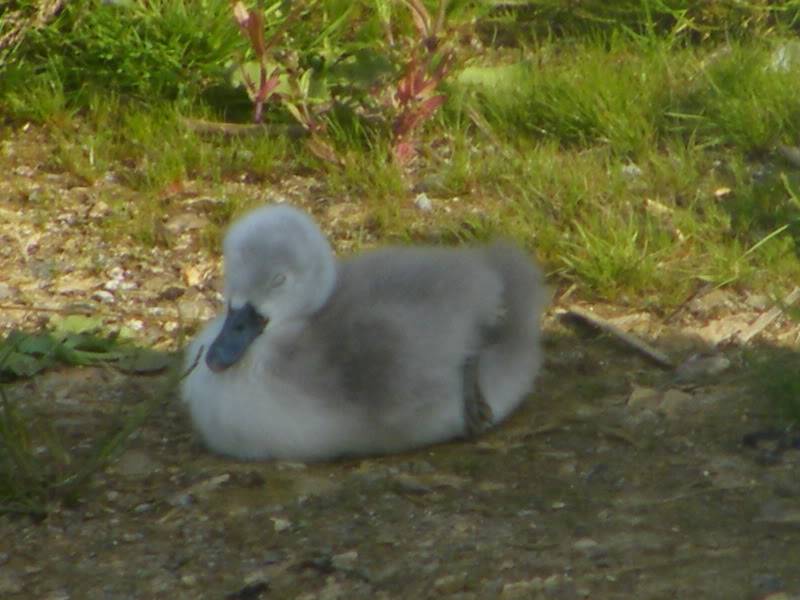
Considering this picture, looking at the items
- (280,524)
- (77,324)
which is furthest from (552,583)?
(77,324)

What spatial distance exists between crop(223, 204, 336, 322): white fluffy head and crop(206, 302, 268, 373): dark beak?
0.07 ft

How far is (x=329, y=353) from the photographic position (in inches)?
162

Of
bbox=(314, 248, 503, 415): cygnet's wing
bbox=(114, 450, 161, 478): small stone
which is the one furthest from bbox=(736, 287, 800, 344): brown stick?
bbox=(114, 450, 161, 478): small stone

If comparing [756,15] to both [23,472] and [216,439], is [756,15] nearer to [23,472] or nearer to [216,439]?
[216,439]

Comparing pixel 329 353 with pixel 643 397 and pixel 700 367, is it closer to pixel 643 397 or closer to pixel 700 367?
pixel 643 397

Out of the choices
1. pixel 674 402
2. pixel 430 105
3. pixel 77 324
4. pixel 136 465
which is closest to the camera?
pixel 136 465

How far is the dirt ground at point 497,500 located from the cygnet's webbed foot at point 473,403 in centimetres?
6

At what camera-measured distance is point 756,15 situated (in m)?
6.68

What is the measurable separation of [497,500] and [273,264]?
2.74 feet

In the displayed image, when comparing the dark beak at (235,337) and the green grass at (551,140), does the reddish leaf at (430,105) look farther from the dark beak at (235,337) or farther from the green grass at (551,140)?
the dark beak at (235,337)

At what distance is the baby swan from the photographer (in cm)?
411

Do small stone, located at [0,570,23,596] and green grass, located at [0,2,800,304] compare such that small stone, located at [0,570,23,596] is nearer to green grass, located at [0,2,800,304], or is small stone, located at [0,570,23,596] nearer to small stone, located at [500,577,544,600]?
small stone, located at [500,577,544,600]

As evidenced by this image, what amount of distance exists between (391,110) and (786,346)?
77.1 inches

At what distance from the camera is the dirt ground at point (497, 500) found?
11.5 feet
